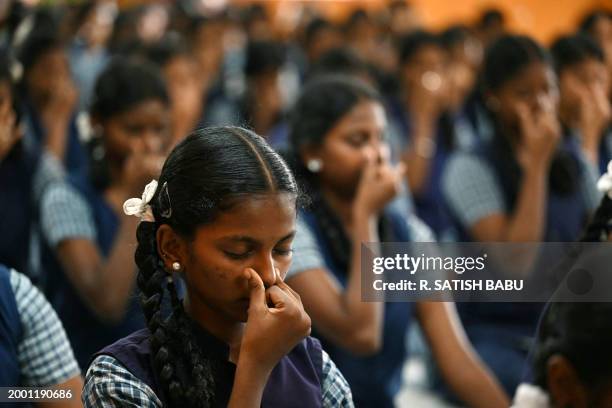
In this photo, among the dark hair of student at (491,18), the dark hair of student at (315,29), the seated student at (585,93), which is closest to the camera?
the seated student at (585,93)

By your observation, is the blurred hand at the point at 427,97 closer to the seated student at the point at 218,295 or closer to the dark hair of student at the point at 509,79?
the dark hair of student at the point at 509,79

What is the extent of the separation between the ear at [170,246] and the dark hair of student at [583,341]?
455mm

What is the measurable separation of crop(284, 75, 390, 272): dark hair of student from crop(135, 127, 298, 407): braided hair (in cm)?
57

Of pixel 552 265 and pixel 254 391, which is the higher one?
pixel 552 265

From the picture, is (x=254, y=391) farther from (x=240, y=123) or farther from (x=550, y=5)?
(x=550, y=5)

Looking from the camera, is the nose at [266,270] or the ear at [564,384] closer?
the ear at [564,384]

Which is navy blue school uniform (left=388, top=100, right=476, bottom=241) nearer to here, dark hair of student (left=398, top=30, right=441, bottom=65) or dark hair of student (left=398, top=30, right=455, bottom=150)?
dark hair of student (left=398, top=30, right=455, bottom=150)

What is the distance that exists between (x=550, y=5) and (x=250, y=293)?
3.63 metres

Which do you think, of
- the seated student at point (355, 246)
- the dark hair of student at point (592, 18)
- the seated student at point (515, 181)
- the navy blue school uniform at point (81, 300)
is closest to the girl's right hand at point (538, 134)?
the seated student at point (515, 181)

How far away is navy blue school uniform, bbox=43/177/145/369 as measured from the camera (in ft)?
5.78

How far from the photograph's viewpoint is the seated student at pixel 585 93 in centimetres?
226

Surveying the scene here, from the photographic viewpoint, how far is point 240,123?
3.98 feet

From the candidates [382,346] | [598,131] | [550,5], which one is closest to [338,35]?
[550,5]

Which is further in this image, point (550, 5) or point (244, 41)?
point (244, 41)
